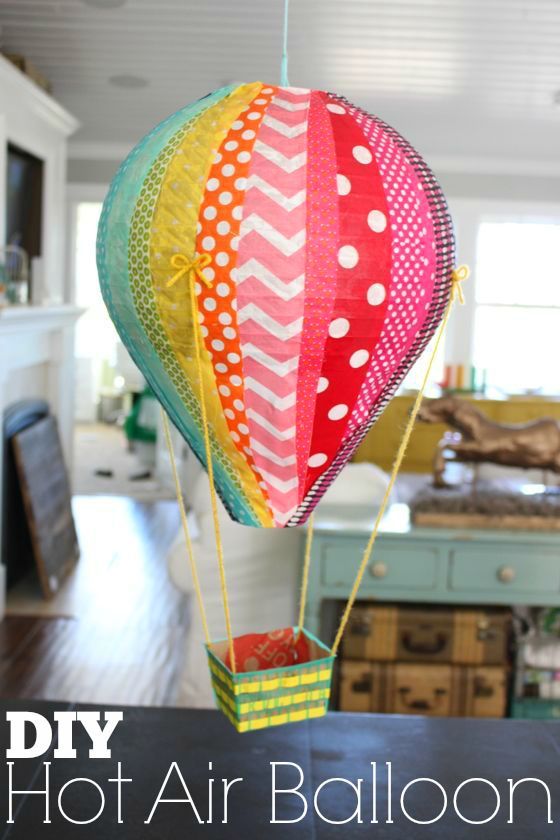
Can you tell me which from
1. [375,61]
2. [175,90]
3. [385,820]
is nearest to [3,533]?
[175,90]

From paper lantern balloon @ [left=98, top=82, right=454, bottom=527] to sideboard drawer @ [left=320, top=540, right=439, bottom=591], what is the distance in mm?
1522

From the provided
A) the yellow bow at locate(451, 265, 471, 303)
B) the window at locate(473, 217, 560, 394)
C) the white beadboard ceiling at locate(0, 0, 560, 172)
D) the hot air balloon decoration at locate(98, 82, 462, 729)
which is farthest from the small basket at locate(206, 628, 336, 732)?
the window at locate(473, 217, 560, 394)

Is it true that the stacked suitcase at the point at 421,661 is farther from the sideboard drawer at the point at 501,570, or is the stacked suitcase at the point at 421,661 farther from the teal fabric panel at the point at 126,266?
the teal fabric panel at the point at 126,266

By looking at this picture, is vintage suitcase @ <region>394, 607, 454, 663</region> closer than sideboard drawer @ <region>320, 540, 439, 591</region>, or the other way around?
sideboard drawer @ <region>320, 540, 439, 591</region>

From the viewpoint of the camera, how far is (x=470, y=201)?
21.9 feet

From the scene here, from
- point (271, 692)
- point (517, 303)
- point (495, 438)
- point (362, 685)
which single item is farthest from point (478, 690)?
point (517, 303)

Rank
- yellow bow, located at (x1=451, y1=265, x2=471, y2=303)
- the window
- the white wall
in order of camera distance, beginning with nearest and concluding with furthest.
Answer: yellow bow, located at (x1=451, y1=265, x2=471, y2=303)
the white wall
the window

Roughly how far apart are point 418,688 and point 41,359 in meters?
3.05

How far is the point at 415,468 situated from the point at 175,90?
2.73m

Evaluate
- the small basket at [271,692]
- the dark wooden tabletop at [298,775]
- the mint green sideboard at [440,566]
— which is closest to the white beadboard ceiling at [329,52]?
the mint green sideboard at [440,566]

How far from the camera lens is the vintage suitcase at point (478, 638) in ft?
9.37

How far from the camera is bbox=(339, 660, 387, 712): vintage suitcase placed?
2840 millimetres

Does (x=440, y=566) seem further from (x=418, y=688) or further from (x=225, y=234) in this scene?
(x=225, y=234)

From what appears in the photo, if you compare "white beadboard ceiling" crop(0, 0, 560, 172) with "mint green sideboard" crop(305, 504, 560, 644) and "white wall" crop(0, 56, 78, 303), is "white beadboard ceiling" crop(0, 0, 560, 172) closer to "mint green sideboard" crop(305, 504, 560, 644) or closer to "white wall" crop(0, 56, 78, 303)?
"white wall" crop(0, 56, 78, 303)
